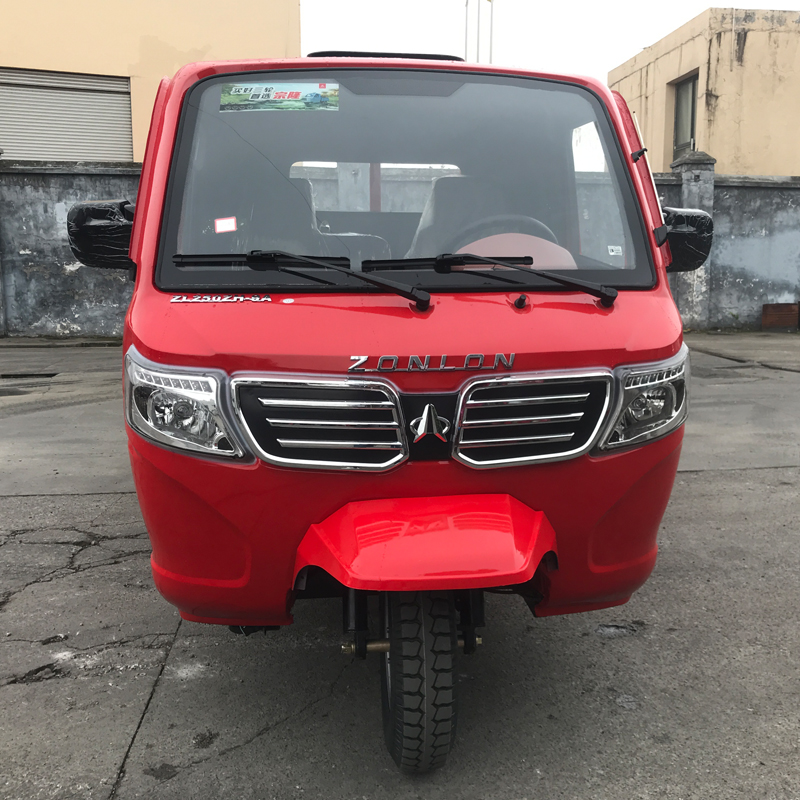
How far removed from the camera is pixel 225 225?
8.95 feet

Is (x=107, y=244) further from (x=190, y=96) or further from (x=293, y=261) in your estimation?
(x=293, y=261)

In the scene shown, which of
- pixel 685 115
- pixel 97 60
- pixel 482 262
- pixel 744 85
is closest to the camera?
pixel 482 262

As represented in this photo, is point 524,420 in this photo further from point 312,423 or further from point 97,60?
point 97,60

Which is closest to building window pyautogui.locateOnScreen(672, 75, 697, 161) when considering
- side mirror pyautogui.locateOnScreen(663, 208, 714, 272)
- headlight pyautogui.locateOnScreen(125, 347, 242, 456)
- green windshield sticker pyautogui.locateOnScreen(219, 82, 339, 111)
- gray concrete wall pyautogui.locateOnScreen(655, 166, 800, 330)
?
gray concrete wall pyautogui.locateOnScreen(655, 166, 800, 330)

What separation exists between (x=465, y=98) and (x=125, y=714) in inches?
95.6

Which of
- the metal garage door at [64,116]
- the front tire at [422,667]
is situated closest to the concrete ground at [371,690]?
the front tire at [422,667]

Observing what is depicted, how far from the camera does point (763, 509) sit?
4945 mm

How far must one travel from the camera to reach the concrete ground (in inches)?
95.7

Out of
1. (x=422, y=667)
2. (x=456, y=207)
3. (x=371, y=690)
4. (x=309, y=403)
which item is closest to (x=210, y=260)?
(x=309, y=403)

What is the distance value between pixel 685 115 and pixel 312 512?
23751 millimetres

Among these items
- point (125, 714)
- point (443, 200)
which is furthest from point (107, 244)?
point (125, 714)

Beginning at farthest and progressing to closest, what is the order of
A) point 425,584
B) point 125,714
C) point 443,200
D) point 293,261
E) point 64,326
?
point 64,326
point 443,200
point 125,714
point 293,261
point 425,584

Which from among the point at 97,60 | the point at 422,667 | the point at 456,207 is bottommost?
the point at 422,667

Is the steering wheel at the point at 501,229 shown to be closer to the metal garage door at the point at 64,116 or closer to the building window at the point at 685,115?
the metal garage door at the point at 64,116
